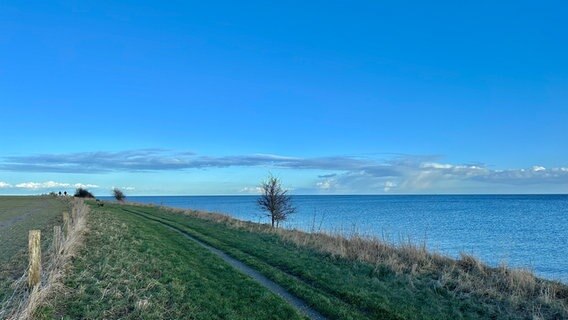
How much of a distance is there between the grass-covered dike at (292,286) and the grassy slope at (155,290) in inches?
1.1

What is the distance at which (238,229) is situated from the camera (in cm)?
3070

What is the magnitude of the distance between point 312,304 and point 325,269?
4.95m

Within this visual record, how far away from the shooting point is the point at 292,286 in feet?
41.8

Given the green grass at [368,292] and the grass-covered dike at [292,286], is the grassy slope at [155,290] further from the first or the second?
the green grass at [368,292]

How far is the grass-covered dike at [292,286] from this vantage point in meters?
10.2

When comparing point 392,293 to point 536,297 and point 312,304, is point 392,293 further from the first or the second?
point 536,297

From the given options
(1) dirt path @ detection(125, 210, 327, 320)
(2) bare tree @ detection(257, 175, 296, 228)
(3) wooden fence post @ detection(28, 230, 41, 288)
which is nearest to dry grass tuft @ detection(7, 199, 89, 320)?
(3) wooden fence post @ detection(28, 230, 41, 288)

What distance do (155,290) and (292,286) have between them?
4113mm

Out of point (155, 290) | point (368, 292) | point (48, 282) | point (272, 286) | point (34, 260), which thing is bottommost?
point (368, 292)

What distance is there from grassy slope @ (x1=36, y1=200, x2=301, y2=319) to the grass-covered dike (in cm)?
3

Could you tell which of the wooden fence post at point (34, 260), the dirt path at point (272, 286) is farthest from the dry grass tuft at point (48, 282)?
the dirt path at point (272, 286)

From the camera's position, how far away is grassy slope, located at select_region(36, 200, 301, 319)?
9.68 m

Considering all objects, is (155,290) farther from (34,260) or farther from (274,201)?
(274,201)

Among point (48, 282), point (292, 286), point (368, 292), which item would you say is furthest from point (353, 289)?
point (48, 282)
